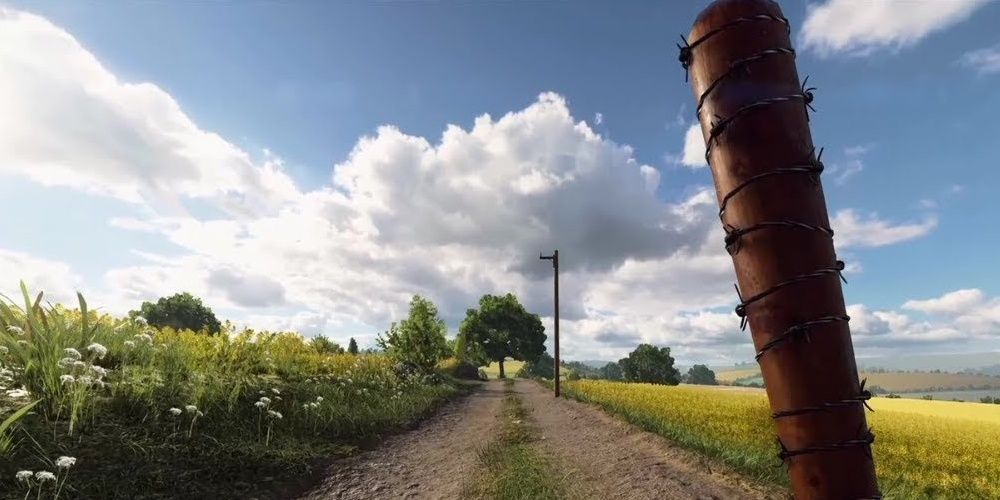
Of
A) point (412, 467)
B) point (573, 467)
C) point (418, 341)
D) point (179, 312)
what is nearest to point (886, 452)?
point (573, 467)

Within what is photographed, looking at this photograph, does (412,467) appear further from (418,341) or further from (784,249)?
(418,341)

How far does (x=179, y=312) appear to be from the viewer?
7325 cm

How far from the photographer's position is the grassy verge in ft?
20.7

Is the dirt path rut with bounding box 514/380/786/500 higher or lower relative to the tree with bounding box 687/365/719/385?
lower

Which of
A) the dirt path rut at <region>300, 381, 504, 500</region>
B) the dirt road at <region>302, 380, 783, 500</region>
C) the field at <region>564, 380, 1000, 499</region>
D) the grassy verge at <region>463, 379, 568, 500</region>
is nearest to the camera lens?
the grassy verge at <region>463, 379, 568, 500</region>

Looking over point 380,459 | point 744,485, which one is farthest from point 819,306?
point 380,459

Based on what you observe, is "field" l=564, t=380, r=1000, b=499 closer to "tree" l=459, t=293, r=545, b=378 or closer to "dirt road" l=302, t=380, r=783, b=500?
"dirt road" l=302, t=380, r=783, b=500

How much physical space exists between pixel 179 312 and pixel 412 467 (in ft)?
256

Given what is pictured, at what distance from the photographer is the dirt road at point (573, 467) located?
6.55 m

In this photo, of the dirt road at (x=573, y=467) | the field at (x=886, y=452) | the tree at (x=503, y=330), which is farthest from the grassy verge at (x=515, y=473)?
the tree at (x=503, y=330)

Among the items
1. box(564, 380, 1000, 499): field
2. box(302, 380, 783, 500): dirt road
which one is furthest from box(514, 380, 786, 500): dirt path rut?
box(564, 380, 1000, 499): field

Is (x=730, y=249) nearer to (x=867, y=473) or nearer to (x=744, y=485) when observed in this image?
(x=867, y=473)

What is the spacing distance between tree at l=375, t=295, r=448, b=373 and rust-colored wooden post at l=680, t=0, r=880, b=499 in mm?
30660

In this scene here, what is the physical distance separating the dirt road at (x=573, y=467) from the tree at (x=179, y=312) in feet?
234
